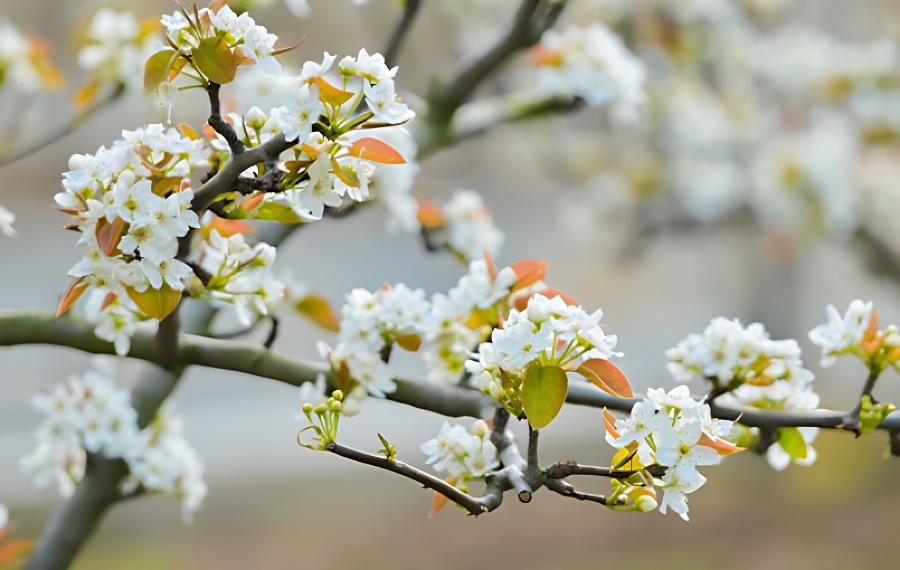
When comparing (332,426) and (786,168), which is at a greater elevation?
(332,426)

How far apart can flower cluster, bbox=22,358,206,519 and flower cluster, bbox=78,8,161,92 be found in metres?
0.30

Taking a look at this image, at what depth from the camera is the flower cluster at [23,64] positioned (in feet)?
3.40

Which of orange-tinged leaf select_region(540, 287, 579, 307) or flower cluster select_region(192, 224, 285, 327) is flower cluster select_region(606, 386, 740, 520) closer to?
orange-tinged leaf select_region(540, 287, 579, 307)

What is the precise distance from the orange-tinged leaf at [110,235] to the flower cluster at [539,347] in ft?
0.57

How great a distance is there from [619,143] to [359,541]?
4.84 feet

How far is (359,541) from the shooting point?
119 inches

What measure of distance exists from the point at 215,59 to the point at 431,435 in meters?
2.87

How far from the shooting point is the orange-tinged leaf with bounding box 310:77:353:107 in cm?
45

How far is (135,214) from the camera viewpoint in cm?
47

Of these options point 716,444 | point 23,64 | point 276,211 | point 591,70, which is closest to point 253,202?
point 276,211

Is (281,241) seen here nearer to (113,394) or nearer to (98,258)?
(113,394)

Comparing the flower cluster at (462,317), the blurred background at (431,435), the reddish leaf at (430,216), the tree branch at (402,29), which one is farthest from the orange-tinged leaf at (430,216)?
the blurred background at (431,435)

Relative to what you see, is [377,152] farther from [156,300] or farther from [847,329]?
[847,329]

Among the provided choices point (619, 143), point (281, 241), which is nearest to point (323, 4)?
point (619, 143)
